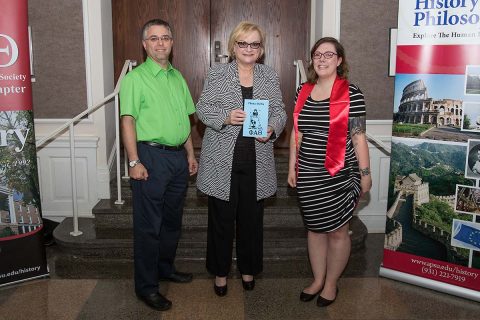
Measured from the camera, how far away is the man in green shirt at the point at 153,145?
246cm

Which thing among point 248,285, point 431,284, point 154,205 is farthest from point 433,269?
point 154,205

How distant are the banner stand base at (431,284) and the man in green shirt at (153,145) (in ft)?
4.70

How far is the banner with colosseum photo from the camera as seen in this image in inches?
106

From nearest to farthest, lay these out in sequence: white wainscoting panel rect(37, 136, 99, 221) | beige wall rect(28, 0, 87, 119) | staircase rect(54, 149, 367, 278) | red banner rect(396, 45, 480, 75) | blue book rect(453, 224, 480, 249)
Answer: red banner rect(396, 45, 480, 75)
blue book rect(453, 224, 480, 249)
staircase rect(54, 149, 367, 278)
beige wall rect(28, 0, 87, 119)
white wainscoting panel rect(37, 136, 99, 221)

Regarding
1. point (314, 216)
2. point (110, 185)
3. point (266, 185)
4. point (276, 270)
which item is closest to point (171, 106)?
point (266, 185)

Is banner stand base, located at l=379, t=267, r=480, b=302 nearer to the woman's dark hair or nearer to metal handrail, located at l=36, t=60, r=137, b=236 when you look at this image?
the woman's dark hair

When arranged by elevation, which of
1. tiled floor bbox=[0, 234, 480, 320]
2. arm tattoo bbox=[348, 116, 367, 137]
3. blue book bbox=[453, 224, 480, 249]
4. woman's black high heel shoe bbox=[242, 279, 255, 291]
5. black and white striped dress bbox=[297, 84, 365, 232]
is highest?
arm tattoo bbox=[348, 116, 367, 137]

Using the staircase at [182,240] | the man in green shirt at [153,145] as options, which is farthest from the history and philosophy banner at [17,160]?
the man in green shirt at [153,145]

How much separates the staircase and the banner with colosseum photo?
2.11ft

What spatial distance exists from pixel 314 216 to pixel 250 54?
93cm

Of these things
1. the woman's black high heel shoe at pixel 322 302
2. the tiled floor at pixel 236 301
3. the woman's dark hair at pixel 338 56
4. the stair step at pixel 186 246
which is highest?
the woman's dark hair at pixel 338 56

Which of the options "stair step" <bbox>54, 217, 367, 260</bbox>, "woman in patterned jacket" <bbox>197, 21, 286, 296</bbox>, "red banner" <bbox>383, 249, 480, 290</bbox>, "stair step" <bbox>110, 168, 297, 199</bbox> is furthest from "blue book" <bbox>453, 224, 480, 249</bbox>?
"stair step" <bbox>110, 168, 297, 199</bbox>

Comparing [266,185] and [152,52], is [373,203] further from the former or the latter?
[152,52]

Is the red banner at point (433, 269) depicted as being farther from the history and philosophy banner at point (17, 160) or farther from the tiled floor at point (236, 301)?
the history and philosophy banner at point (17, 160)
